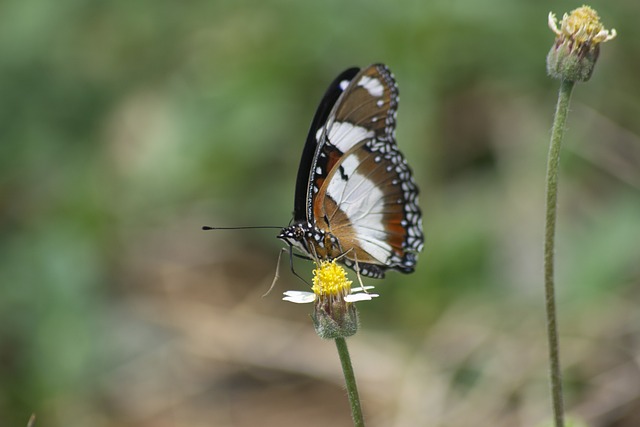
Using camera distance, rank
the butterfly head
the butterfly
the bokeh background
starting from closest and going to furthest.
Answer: the butterfly head → the butterfly → the bokeh background

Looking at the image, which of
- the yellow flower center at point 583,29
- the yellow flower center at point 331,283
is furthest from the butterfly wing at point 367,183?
the yellow flower center at point 583,29

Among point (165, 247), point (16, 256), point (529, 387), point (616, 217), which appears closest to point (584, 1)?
point (616, 217)

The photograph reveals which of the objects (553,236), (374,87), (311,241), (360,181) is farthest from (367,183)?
(553,236)

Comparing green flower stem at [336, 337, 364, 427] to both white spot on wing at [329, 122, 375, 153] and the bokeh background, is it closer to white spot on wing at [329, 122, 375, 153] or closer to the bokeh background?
white spot on wing at [329, 122, 375, 153]

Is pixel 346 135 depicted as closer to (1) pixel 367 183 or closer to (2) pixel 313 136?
(2) pixel 313 136

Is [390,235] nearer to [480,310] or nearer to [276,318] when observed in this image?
[480,310]

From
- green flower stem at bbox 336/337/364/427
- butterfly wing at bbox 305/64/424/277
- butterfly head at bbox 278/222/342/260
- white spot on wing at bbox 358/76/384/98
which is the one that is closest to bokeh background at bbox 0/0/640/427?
butterfly wing at bbox 305/64/424/277

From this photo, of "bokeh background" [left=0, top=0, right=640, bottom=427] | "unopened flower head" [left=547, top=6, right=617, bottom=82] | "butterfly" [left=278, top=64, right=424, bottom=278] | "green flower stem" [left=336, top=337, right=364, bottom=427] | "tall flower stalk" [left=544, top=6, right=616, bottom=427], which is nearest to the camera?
"green flower stem" [left=336, top=337, right=364, bottom=427]
